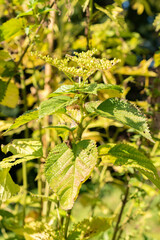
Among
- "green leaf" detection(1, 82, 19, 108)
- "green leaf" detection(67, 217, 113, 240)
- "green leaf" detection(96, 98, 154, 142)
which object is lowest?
"green leaf" detection(67, 217, 113, 240)

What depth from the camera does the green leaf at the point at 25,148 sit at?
62cm

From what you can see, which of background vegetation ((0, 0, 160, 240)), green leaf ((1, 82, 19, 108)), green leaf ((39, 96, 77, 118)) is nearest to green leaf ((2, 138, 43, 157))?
background vegetation ((0, 0, 160, 240))

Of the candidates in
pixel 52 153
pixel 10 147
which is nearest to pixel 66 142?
pixel 52 153

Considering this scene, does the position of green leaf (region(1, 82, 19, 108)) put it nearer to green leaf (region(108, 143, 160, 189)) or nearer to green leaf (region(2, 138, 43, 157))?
green leaf (region(2, 138, 43, 157))

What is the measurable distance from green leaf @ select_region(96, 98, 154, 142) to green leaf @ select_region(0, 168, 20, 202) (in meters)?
0.27

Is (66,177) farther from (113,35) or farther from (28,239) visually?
(113,35)

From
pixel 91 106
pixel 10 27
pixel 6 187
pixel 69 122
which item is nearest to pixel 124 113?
pixel 91 106

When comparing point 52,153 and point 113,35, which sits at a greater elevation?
point 113,35

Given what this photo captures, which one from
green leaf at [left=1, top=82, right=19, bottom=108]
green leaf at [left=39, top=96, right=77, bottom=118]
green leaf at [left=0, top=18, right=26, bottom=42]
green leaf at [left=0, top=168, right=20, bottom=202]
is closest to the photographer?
green leaf at [left=39, top=96, right=77, bottom=118]

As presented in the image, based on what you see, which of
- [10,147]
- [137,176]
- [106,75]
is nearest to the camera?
[10,147]

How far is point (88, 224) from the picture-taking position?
0.72 meters

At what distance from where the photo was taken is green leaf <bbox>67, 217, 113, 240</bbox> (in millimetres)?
672

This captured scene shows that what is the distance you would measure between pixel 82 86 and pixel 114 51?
0.85 metres

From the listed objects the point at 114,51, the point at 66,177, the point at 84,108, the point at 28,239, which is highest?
the point at 114,51
